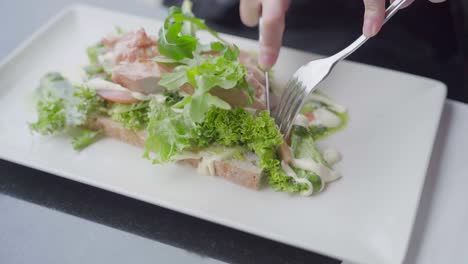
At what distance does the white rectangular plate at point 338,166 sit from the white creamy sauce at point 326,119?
0.07 metres

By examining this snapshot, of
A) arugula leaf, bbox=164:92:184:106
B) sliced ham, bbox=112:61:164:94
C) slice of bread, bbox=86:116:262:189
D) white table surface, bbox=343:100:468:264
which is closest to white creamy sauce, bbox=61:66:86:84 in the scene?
sliced ham, bbox=112:61:164:94

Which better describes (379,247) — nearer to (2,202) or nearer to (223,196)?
(223,196)

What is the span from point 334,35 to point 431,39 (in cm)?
64

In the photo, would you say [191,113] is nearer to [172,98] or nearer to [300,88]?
[172,98]

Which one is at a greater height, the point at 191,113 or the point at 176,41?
the point at 176,41

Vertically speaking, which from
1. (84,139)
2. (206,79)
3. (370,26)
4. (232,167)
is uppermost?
(370,26)

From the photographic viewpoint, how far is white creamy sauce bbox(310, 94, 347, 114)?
270 cm

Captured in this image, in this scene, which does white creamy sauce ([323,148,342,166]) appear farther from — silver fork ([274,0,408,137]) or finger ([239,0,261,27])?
finger ([239,0,261,27])

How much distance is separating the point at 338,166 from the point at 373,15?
0.70m

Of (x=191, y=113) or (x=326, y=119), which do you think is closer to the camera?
(x=191, y=113)

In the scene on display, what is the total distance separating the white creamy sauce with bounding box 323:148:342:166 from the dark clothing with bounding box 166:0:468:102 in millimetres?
1135

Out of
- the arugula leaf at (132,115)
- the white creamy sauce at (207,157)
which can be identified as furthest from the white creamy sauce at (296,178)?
the arugula leaf at (132,115)

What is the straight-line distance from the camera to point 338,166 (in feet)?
7.93

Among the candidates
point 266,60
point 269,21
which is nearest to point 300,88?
point 266,60
